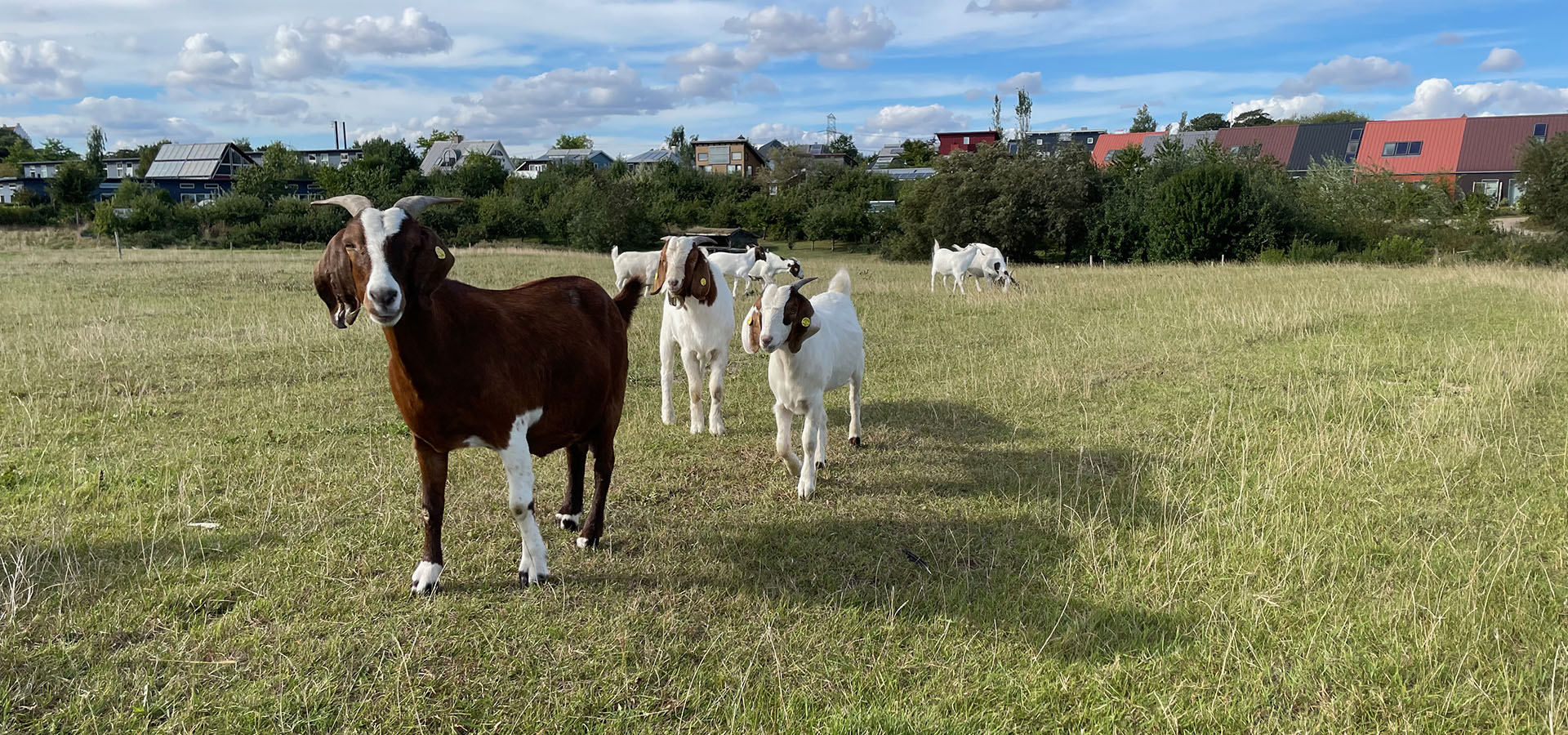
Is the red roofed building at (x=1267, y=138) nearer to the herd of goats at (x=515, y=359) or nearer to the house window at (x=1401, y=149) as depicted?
the house window at (x=1401, y=149)

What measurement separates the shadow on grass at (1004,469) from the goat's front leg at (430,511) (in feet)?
9.21

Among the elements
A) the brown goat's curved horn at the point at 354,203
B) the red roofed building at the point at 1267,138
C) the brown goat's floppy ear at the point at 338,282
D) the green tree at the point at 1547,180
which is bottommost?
the brown goat's floppy ear at the point at 338,282

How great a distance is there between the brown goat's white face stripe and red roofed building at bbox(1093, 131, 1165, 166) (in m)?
73.2

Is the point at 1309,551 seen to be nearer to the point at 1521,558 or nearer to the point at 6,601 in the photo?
the point at 1521,558

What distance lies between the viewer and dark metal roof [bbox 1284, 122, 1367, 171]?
58.9 metres

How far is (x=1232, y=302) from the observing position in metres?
16.5

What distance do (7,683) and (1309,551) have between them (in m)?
6.24

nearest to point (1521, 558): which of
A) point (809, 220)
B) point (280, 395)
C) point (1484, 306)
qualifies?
point (280, 395)

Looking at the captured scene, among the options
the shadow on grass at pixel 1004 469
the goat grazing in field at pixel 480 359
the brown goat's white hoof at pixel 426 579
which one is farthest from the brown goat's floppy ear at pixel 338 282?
the shadow on grass at pixel 1004 469

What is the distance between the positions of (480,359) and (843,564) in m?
2.27

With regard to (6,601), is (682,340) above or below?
above

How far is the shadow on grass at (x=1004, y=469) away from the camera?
603cm

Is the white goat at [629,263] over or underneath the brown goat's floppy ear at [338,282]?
underneath

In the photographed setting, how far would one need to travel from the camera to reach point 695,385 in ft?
26.7
